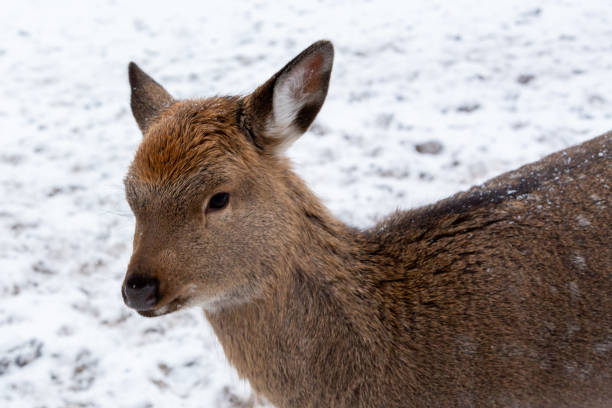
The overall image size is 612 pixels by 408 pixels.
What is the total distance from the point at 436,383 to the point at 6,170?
469 centimetres

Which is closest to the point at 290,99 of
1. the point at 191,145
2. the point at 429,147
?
the point at 191,145

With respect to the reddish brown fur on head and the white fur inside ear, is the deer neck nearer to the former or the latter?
the reddish brown fur on head

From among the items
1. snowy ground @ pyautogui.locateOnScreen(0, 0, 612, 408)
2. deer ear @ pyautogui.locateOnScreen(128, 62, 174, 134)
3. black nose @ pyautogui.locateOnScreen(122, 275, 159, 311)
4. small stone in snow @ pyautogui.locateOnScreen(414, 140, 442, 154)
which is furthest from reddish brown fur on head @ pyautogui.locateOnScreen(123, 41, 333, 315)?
small stone in snow @ pyautogui.locateOnScreen(414, 140, 442, 154)

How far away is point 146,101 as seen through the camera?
3.16m

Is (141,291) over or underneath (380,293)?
over

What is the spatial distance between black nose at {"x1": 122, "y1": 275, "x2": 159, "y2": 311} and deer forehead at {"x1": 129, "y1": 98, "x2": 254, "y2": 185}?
0.41 meters

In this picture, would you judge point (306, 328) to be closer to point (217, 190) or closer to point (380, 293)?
point (380, 293)

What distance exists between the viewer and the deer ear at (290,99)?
270 centimetres

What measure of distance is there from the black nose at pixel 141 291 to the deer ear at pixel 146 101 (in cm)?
91

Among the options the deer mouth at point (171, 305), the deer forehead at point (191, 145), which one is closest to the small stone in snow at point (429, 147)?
the deer forehead at point (191, 145)

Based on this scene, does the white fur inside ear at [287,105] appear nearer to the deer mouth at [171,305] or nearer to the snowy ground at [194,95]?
the deer mouth at [171,305]

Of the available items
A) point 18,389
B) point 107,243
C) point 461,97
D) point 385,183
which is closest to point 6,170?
point 107,243

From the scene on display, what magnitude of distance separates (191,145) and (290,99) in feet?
1.63

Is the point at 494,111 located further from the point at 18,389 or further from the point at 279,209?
the point at 18,389
